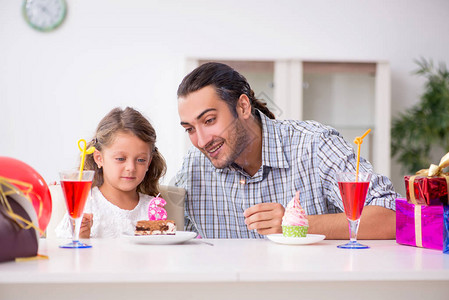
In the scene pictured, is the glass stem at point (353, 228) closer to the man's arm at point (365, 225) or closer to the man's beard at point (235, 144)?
the man's arm at point (365, 225)

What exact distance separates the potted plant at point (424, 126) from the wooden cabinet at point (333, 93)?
9.2 inches

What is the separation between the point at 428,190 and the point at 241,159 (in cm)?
96

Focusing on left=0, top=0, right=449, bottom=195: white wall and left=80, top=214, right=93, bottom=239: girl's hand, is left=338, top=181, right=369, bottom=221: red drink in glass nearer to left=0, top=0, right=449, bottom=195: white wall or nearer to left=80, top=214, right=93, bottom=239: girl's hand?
left=80, top=214, right=93, bottom=239: girl's hand

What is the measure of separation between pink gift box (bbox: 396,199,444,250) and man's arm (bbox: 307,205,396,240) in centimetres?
15

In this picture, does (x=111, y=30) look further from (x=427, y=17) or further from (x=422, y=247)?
(x=422, y=247)

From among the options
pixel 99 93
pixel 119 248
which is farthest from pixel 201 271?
pixel 99 93

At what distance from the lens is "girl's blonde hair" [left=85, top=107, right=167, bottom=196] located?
7.73ft

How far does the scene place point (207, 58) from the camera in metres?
4.47

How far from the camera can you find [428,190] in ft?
→ 4.17

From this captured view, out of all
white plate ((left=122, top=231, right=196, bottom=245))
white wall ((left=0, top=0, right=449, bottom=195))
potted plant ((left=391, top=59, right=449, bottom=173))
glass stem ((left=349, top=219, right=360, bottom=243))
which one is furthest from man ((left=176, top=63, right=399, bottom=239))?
potted plant ((left=391, top=59, right=449, bottom=173))

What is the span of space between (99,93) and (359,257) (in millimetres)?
4093

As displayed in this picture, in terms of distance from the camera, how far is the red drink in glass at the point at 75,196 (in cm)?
123

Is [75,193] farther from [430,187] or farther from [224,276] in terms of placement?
[430,187]

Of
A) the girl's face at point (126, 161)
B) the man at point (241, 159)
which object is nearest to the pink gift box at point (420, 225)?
the man at point (241, 159)
